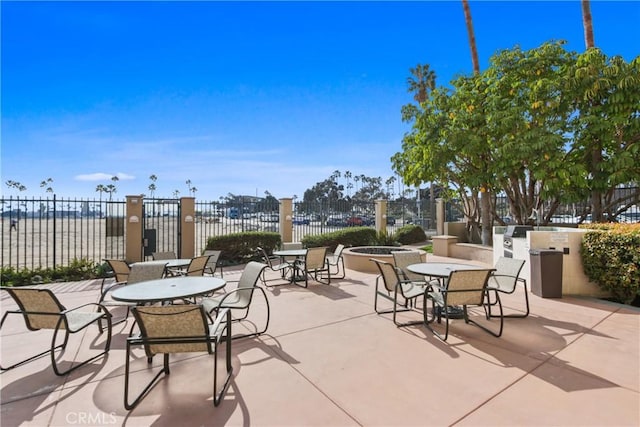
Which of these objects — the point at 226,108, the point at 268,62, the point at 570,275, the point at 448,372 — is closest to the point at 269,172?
the point at 226,108

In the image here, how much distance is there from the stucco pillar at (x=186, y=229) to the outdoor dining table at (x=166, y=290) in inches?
259

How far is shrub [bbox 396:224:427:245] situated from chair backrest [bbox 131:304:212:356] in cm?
1275

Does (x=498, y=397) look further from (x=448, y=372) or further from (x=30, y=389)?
(x=30, y=389)

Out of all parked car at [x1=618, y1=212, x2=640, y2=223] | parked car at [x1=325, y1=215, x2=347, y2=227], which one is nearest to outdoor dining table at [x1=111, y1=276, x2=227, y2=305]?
Answer: parked car at [x1=325, y1=215, x2=347, y2=227]

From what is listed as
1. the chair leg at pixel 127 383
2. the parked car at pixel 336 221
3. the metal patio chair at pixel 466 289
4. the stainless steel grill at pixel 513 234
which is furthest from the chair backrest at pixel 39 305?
the parked car at pixel 336 221

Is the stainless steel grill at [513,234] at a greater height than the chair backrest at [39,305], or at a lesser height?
greater

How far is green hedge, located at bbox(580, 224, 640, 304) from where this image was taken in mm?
5129

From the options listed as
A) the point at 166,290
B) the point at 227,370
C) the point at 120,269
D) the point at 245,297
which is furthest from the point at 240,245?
the point at 227,370

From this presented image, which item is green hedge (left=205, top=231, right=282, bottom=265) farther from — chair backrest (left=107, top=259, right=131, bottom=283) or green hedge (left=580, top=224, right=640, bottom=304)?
green hedge (left=580, top=224, right=640, bottom=304)

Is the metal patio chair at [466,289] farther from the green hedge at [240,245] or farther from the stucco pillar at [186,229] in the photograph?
the stucco pillar at [186,229]

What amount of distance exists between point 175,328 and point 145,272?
2731mm

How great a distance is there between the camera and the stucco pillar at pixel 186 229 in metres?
10.3

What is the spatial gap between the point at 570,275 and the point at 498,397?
4.78 metres

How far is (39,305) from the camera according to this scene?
10.6 ft
